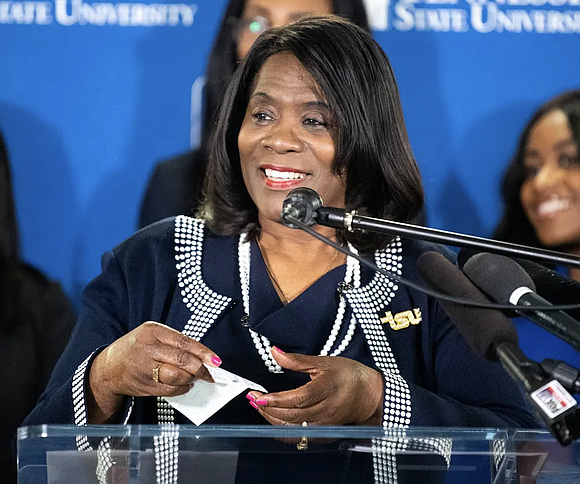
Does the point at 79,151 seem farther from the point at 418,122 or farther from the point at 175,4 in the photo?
the point at 418,122

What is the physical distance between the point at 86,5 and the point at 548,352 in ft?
6.91

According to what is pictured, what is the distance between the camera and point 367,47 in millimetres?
2615

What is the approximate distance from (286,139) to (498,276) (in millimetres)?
1077

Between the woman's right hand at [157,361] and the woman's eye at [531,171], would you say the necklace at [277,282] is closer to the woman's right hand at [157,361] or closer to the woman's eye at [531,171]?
the woman's right hand at [157,361]

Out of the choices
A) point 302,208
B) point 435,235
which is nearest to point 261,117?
point 302,208

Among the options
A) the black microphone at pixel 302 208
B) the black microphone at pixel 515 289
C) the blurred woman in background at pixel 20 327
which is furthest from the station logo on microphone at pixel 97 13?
the black microphone at pixel 515 289

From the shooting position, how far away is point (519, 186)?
3525 mm

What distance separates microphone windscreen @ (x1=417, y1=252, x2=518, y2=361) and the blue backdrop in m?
1.87

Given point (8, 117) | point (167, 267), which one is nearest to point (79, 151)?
point (8, 117)

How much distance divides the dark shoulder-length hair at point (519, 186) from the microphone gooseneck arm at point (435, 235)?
1972mm

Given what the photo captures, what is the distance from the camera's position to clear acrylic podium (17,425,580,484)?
5.26 feet

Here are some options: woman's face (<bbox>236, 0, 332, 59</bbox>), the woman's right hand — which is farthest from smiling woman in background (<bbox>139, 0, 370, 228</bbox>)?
the woman's right hand

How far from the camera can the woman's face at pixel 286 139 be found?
8.29ft

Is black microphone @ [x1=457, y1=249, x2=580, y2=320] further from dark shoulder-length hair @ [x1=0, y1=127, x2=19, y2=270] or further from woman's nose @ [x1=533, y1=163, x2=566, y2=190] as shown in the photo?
dark shoulder-length hair @ [x1=0, y1=127, x2=19, y2=270]
